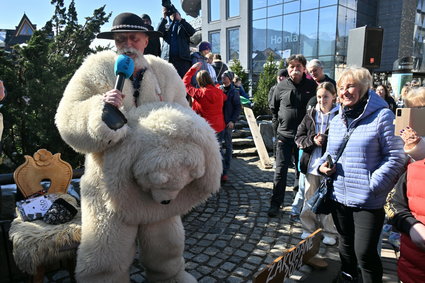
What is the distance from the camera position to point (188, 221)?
13.0 ft

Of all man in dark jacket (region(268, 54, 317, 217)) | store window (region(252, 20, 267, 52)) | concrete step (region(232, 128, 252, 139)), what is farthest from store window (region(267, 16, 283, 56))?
man in dark jacket (region(268, 54, 317, 217))

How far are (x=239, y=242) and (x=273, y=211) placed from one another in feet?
2.89

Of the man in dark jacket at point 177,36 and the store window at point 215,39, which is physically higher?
the store window at point 215,39

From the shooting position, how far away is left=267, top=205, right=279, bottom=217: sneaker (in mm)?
4066

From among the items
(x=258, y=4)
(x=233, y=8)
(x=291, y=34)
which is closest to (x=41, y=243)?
(x=291, y=34)

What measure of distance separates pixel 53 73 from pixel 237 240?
3337 millimetres

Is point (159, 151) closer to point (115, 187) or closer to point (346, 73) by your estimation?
point (115, 187)

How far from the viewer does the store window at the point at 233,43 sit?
82.2 feet

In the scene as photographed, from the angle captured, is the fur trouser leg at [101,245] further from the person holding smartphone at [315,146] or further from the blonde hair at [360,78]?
the person holding smartphone at [315,146]

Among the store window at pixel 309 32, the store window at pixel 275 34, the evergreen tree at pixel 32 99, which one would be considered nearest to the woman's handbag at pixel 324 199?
the evergreen tree at pixel 32 99

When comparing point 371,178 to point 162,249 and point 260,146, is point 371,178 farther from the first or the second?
point 260,146

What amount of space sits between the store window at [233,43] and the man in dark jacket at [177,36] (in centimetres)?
2068

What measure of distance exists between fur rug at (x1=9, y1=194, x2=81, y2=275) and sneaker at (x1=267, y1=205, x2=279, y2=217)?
2.54 m

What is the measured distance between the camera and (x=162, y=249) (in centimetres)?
203
